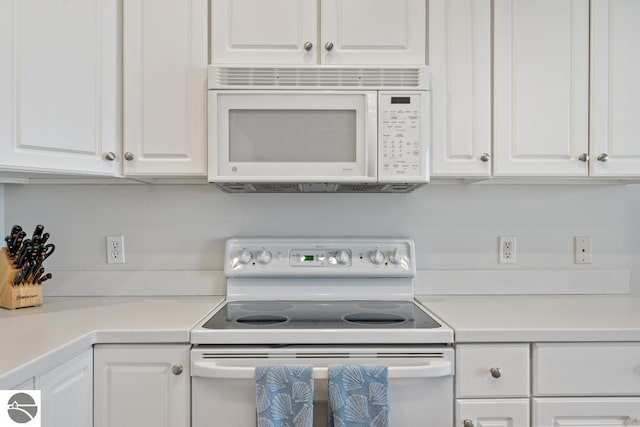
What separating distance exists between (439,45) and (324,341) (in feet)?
3.74

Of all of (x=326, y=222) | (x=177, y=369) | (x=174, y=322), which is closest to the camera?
(x=177, y=369)

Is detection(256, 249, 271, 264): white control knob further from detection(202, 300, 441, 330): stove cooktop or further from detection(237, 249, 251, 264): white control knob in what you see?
detection(202, 300, 441, 330): stove cooktop

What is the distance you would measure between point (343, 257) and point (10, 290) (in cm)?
125

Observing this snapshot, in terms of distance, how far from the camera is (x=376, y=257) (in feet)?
6.12

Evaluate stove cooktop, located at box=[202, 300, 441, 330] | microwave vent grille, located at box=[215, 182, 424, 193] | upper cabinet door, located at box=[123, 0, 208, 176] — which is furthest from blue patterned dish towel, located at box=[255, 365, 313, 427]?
upper cabinet door, located at box=[123, 0, 208, 176]

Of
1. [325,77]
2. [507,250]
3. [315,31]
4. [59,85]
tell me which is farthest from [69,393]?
[507,250]

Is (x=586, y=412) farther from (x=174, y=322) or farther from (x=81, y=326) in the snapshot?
(x=81, y=326)

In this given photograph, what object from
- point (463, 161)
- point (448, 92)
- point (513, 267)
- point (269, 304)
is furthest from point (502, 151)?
point (269, 304)

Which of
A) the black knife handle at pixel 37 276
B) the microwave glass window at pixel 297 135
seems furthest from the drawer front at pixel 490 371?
the black knife handle at pixel 37 276

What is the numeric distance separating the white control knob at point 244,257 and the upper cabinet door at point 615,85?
137 cm

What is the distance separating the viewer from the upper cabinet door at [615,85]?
167 centimetres

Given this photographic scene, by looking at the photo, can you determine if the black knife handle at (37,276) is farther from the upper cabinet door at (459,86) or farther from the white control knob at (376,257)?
the upper cabinet door at (459,86)

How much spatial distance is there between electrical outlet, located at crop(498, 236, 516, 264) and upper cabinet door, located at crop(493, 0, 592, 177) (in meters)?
0.40

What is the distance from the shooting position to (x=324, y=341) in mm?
1365
